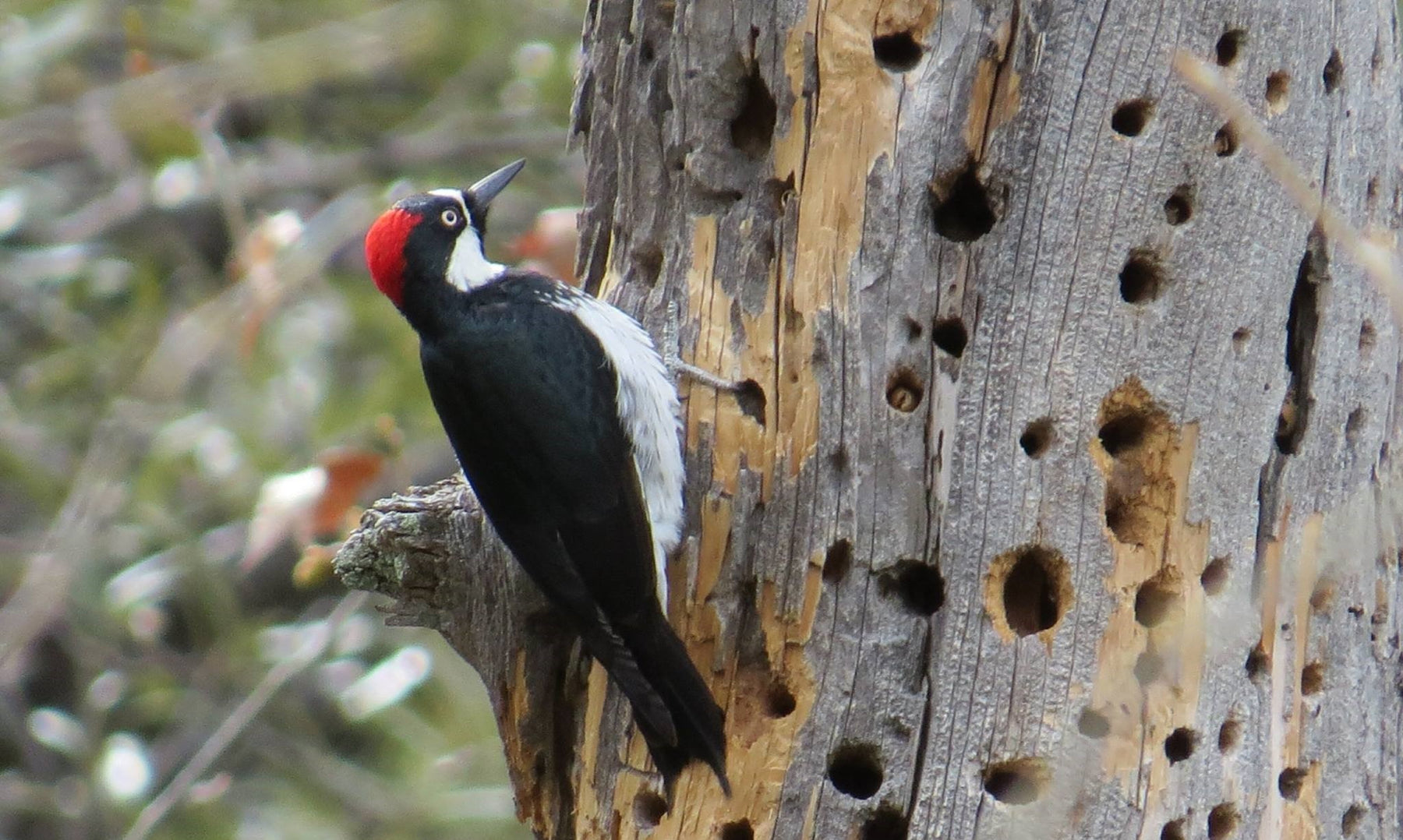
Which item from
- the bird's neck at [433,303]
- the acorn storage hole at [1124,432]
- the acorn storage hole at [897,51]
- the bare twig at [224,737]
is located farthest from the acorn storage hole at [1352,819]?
the bare twig at [224,737]

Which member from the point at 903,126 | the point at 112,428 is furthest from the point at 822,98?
the point at 112,428

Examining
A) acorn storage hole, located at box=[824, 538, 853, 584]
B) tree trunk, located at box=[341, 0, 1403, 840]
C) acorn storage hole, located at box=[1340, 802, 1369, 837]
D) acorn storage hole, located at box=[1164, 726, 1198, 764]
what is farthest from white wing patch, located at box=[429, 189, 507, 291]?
acorn storage hole, located at box=[1340, 802, 1369, 837]

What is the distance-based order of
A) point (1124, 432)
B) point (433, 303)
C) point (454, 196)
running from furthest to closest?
point (454, 196), point (433, 303), point (1124, 432)

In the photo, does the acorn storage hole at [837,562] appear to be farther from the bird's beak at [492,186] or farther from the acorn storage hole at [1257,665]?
the bird's beak at [492,186]

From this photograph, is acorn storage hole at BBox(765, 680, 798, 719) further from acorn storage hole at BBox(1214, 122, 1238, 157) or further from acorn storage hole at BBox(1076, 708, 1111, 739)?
acorn storage hole at BBox(1214, 122, 1238, 157)

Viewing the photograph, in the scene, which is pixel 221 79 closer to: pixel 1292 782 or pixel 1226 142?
pixel 1226 142

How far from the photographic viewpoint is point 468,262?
151 inches

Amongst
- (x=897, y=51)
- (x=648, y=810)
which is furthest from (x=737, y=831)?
(x=897, y=51)

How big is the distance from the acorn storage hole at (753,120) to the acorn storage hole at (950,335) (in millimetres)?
497

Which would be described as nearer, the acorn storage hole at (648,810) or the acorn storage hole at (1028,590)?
the acorn storage hole at (1028,590)

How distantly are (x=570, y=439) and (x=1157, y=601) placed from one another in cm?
120

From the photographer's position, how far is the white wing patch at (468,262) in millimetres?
3758

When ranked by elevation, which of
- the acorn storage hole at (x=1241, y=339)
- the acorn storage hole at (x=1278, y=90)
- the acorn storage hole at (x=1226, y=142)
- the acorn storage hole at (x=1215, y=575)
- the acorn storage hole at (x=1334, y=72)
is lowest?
the acorn storage hole at (x=1215, y=575)

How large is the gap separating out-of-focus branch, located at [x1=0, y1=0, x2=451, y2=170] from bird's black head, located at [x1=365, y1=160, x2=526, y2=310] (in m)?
1.45
